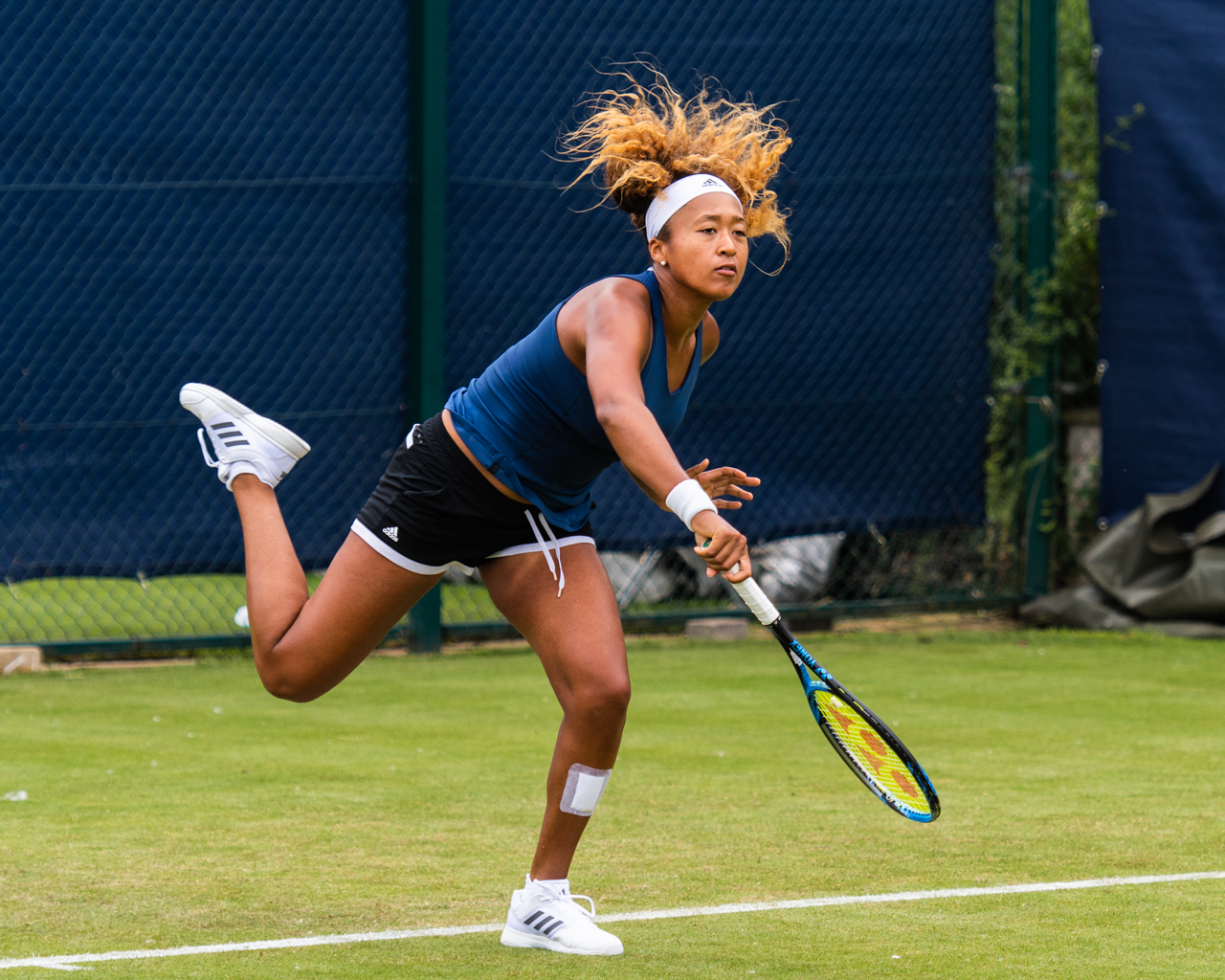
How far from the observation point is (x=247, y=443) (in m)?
4.52

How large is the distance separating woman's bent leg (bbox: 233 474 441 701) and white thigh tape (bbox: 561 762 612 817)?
563 mm

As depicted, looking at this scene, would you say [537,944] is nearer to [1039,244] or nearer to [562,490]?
[562,490]

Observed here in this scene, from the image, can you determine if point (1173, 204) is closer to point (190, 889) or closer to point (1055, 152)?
point (1055, 152)

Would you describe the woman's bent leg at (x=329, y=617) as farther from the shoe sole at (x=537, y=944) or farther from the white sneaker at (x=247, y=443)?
the shoe sole at (x=537, y=944)

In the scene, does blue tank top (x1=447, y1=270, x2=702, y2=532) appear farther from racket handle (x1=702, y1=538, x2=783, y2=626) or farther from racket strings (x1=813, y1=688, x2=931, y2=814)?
racket strings (x1=813, y1=688, x2=931, y2=814)

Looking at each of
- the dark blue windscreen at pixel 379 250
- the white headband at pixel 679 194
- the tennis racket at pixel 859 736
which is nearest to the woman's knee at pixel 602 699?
the tennis racket at pixel 859 736

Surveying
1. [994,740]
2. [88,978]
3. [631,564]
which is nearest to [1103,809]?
[994,740]

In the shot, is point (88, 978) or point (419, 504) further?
point (419, 504)

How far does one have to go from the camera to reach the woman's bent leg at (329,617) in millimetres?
3984

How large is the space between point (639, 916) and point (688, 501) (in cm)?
114

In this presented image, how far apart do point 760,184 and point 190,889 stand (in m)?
2.16

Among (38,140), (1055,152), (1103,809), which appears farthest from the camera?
(1055,152)

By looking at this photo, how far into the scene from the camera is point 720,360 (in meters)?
9.09

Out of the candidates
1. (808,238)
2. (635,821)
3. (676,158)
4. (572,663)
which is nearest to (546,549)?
(572,663)
